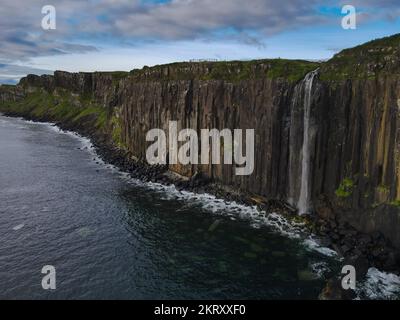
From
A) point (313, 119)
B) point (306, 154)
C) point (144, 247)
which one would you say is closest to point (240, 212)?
point (306, 154)

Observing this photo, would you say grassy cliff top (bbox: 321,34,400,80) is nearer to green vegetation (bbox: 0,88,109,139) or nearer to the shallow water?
the shallow water

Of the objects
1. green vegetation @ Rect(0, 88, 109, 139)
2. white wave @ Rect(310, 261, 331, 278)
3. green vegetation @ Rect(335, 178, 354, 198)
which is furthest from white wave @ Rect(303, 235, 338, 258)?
green vegetation @ Rect(0, 88, 109, 139)

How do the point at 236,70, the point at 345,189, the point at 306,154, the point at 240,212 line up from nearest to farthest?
the point at 345,189 → the point at 306,154 → the point at 240,212 → the point at 236,70

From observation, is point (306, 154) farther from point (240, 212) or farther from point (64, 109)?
point (64, 109)

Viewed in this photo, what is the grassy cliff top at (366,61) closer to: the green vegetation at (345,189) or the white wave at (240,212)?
the green vegetation at (345,189)

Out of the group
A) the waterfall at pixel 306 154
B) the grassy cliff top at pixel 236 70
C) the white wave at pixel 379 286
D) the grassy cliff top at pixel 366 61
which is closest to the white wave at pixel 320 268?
the white wave at pixel 379 286
